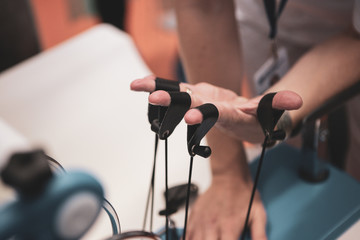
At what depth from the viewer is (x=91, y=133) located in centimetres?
89

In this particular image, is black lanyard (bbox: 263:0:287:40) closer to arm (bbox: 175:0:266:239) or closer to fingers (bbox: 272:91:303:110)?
arm (bbox: 175:0:266:239)

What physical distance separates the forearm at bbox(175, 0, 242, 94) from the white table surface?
120mm

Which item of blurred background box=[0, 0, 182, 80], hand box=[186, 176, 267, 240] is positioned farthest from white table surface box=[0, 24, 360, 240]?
blurred background box=[0, 0, 182, 80]

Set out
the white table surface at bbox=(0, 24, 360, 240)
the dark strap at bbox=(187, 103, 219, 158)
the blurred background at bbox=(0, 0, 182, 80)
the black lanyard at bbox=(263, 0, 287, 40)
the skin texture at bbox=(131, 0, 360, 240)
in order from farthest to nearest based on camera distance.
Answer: the blurred background at bbox=(0, 0, 182, 80) < the white table surface at bbox=(0, 24, 360, 240) < the black lanyard at bbox=(263, 0, 287, 40) < the skin texture at bbox=(131, 0, 360, 240) < the dark strap at bbox=(187, 103, 219, 158)

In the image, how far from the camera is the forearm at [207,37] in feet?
2.18

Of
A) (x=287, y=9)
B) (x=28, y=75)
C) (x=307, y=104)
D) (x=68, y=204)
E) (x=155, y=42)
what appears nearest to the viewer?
(x=68, y=204)

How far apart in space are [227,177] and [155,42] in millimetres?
1797

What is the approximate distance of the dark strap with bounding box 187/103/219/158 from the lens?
359mm

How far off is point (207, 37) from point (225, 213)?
0.29 m

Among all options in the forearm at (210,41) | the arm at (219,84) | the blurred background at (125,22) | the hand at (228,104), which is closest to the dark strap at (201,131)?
the hand at (228,104)

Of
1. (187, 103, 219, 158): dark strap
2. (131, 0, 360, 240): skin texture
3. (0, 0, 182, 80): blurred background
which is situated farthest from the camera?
(0, 0, 182, 80): blurred background

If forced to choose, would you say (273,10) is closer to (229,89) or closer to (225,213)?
(229,89)

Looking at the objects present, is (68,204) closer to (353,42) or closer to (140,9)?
(353,42)

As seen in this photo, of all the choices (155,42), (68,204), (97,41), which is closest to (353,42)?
(68,204)
